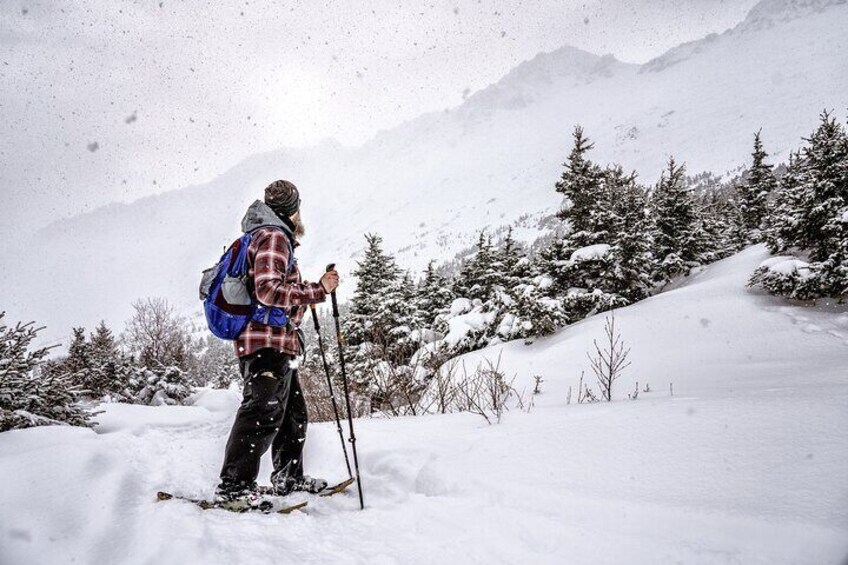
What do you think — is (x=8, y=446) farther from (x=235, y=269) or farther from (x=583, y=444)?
(x=583, y=444)

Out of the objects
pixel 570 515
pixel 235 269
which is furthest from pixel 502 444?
pixel 235 269

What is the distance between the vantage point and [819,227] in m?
11.1

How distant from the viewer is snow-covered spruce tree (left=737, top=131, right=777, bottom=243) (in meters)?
24.8

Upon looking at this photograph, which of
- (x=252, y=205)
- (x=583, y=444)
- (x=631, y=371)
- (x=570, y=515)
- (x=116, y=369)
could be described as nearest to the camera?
(x=570, y=515)

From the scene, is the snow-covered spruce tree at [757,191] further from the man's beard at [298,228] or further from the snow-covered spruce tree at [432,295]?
the man's beard at [298,228]

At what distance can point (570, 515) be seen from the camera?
6.37 feet

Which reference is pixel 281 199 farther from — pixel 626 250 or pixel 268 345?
pixel 626 250

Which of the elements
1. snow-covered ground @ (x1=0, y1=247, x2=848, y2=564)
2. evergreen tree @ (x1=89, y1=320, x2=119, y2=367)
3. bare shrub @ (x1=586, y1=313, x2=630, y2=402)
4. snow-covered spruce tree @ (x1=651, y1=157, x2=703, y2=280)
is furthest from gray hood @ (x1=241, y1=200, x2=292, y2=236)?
evergreen tree @ (x1=89, y1=320, x2=119, y2=367)

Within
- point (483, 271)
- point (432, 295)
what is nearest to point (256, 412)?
point (483, 271)

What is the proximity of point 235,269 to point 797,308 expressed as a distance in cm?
1325

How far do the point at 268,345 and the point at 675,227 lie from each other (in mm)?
20212

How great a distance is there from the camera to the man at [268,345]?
2.54 m

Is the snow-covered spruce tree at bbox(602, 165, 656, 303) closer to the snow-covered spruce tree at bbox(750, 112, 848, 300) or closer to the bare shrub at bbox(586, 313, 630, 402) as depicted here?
the snow-covered spruce tree at bbox(750, 112, 848, 300)

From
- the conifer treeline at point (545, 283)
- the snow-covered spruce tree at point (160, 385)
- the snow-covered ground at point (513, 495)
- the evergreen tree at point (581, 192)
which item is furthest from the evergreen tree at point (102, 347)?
the evergreen tree at point (581, 192)
